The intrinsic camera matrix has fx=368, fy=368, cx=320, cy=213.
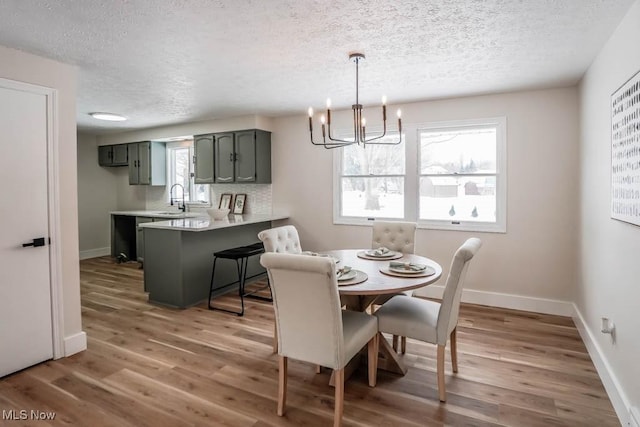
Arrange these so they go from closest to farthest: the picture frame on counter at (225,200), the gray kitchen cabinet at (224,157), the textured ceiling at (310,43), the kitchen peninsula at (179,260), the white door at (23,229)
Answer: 1. the textured ceiling at (310,43)
2. the white door at (23,229)
3. the kitchen peninsula at (179,260)
4. the gray kitchen cabinet at (224,157)
5. the picture frame on counter at (225,200)

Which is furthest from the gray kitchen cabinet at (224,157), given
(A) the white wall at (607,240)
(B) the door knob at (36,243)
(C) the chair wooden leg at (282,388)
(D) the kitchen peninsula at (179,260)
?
(A) the white wall at (607,240)

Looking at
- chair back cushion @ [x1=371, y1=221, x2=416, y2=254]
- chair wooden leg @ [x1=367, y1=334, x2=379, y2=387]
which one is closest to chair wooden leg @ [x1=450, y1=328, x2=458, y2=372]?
chair wooden leg @ [x1=367, y1=334, x2=379, y2=387]

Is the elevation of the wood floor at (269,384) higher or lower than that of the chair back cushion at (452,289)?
lower

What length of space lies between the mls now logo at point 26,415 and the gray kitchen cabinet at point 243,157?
3462 mm

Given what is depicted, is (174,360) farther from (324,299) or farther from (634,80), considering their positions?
(634,80)

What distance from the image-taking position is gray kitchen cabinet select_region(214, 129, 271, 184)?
16.7 feet

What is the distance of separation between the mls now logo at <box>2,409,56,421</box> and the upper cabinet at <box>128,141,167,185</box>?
4.72 meters

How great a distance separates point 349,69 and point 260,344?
2.44 metres

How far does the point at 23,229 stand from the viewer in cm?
259

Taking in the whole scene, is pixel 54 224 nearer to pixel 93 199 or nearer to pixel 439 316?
pixel 439 316

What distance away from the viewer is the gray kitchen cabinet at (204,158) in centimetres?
549

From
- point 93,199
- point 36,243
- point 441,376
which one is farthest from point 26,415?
point 93,199

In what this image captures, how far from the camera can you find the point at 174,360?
9.22 feet

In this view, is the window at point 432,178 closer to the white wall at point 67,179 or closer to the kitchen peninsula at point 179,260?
the kitchen peninsula at point 179,260
